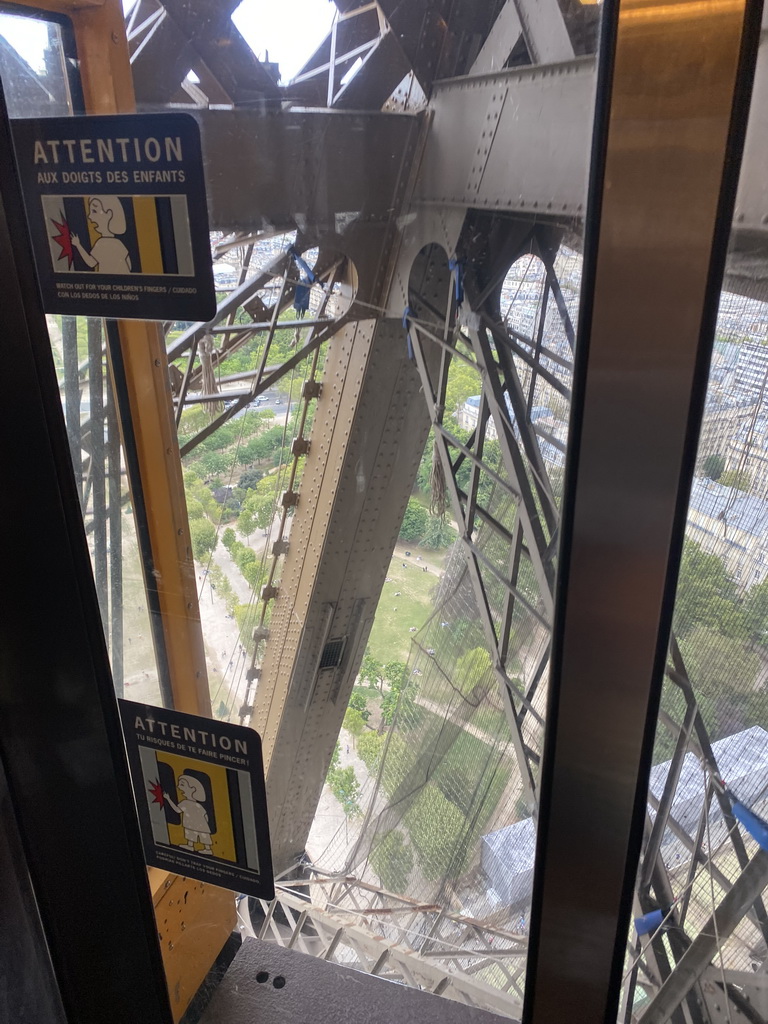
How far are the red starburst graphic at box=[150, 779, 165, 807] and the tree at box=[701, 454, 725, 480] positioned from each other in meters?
1.03

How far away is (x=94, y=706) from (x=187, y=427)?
0.51 m

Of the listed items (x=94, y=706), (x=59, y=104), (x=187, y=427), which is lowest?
(x=94, y=706)

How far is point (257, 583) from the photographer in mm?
1420

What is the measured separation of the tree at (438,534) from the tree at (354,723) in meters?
0.46

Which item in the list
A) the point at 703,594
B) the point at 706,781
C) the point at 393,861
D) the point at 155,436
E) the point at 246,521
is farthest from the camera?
the point at 393,861

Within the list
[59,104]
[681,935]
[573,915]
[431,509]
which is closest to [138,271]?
[59,104]

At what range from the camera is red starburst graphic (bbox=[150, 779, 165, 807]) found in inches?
48.9

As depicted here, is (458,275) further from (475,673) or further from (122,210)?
(475,673)

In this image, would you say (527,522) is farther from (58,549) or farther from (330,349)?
(58,549)

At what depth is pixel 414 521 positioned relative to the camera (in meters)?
1.30

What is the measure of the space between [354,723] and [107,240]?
108cm

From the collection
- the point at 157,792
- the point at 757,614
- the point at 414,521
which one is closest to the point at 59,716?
the point at 157,792

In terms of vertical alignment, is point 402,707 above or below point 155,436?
below

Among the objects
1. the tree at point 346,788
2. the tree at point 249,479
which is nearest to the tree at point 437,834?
the tree at point 346,788
